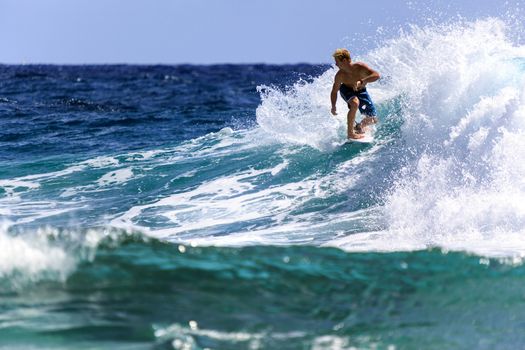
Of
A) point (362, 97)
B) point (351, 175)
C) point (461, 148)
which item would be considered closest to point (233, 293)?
point (461, 148)

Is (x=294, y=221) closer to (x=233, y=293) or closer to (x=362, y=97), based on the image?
(x=362, y=97)

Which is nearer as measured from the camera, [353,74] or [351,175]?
[351,175]

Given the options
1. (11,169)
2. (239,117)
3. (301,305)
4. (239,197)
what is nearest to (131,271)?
(301,305)

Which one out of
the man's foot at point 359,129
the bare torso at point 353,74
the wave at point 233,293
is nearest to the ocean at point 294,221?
the wave at point 233,293

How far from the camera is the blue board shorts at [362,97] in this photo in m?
10.4

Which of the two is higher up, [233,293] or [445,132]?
[445,132]

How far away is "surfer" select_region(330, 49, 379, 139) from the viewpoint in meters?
10.1

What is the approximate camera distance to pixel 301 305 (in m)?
4.70

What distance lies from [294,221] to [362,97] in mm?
2889

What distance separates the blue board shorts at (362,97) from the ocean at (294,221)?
0.56 metres

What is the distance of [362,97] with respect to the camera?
10.5m

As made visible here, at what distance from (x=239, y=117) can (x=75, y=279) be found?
51.8ft

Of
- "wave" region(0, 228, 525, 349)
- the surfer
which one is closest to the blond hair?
the surfer

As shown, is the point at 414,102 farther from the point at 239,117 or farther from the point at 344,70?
the point at 239,117
